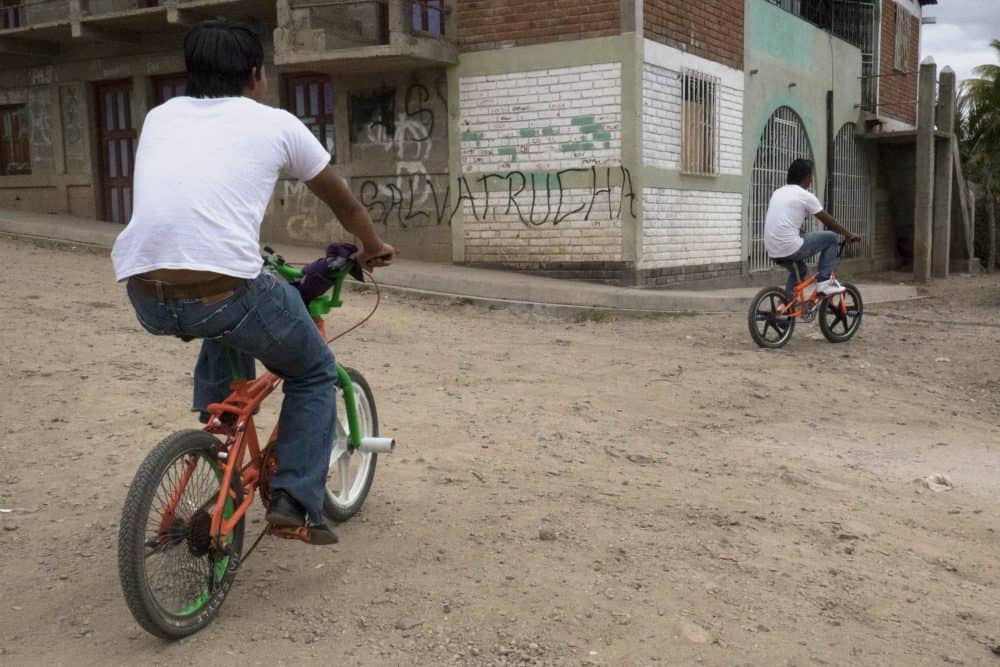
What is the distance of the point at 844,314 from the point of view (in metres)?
8.94

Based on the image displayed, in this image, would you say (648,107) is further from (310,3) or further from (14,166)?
(14,166)

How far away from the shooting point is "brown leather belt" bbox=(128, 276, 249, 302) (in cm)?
262

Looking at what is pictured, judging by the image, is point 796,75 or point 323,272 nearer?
point 323,272

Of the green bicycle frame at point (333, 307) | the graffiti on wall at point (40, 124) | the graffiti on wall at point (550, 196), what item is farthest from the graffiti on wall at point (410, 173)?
the green bicycle frame at point (333, 307)

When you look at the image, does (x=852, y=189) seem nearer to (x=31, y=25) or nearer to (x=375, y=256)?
(x=31, y=25)

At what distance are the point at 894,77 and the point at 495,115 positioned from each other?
39.9ft

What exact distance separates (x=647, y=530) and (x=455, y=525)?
0.77 meters

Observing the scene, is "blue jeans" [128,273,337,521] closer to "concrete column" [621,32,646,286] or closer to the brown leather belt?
the brown leather belt

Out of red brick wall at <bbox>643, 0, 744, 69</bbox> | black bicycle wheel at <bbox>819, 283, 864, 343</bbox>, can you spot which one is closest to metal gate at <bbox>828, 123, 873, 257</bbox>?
red brick wall at <bbox>643, 0, 744, 69</bbox>

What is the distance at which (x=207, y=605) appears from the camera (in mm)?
2840

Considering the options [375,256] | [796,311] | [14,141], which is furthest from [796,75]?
[375,256]

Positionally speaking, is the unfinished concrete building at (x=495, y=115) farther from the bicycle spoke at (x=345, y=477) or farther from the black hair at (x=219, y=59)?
the black hair at (x=219, y=59)

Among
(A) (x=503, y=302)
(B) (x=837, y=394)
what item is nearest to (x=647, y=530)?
(B) (x=837, y=394)

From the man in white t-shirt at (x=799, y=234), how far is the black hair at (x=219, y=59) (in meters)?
6.57
